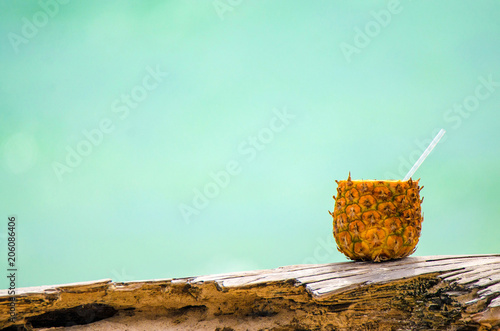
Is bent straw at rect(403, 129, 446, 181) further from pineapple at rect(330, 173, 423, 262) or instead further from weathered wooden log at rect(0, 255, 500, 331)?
weathered wooden log at rect(0, 255, 500, 331)

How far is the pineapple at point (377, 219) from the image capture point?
13.4 ft

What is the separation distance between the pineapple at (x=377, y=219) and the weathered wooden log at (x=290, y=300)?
15 cm

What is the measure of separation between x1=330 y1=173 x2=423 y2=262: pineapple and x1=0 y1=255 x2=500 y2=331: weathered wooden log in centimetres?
15

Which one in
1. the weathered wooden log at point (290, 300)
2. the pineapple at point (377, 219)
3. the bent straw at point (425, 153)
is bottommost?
the weathered wooden log at point (290, 300)

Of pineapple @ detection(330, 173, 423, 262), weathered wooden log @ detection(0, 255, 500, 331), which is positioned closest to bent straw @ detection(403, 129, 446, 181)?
pineapple @ detection(330, 173, 423, 262)

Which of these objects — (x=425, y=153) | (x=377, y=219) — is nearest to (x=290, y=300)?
(x=377, y=219)

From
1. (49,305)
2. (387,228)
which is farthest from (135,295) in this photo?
(387,228)

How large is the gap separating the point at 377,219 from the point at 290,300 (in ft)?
3.57

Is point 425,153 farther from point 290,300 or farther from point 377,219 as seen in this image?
point 290,300

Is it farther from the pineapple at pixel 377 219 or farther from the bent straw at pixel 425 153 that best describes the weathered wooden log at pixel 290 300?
the bent straw at pixel 425 153

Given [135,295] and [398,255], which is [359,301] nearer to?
[398,255]

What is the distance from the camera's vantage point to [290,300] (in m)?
3.90

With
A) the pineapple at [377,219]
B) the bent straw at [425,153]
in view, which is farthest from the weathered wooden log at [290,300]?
the bent straw at [425,153]

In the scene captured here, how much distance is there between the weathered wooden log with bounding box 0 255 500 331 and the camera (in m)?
3.57
